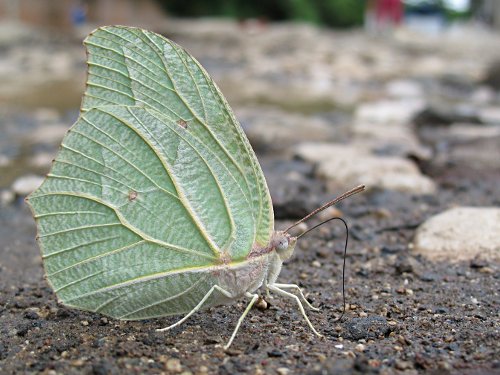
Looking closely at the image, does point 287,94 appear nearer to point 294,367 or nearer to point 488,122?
point 488,122

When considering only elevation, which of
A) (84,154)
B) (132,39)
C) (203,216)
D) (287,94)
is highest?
(132,39)

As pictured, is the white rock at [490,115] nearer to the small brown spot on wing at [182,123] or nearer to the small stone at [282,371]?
the small brown spot on wing at [182,123]


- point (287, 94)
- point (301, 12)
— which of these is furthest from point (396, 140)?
point (301, 12)

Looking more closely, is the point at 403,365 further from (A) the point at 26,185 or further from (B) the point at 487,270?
(A) the point at 26,185

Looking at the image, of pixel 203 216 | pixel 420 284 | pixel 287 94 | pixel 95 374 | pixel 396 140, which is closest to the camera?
pixel 95 374

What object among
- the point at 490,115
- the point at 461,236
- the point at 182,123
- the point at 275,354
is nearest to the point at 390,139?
the point at 490,115

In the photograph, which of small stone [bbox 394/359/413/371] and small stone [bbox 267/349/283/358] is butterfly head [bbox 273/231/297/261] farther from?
small stone [bbox 394/359/413/371]

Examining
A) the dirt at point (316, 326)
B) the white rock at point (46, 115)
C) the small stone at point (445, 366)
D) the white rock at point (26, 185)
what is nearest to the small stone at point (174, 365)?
the dirt at point (316, 326)
